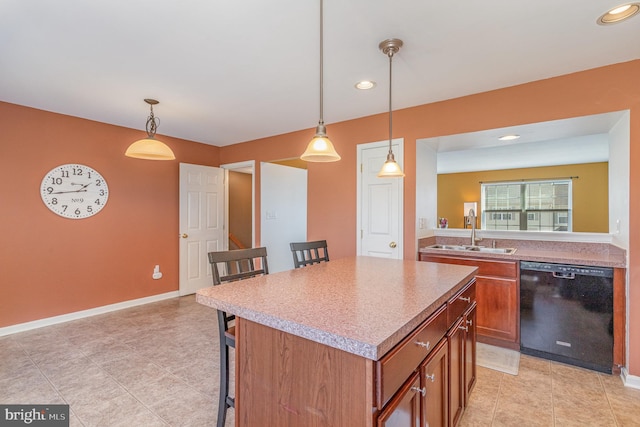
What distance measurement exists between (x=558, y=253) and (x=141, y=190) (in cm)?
489

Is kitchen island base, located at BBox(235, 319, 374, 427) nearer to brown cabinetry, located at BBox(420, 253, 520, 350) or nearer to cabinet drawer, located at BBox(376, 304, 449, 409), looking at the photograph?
cabinet drawer, located at BBox(376, 304, 449, 409)

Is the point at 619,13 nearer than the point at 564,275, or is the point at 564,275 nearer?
the point at 619,13

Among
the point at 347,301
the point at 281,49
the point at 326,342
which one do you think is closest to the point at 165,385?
the point at 347,301

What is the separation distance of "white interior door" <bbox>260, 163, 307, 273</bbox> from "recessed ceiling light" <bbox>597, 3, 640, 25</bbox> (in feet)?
12.6

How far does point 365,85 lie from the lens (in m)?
2.70

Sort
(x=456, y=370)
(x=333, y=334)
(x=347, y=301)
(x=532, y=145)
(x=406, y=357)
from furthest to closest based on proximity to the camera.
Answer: (x=532, y=145)
(x=456, y=370)
(x=347, y=301)
(x=406, y=357)
(x=333, y=334)

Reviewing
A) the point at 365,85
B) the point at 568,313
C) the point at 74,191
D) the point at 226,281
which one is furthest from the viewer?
the point at 74,191

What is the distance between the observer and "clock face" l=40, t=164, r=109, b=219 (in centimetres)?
342

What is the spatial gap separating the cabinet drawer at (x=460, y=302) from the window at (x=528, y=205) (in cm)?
605

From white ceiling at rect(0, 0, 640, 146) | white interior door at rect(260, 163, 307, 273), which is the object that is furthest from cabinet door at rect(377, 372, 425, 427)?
white interior door at rect(260, 163, 307, 273)

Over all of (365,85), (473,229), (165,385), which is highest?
(365,85)

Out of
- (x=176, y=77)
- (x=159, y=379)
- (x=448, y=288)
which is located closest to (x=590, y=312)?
(x=448, y=288)

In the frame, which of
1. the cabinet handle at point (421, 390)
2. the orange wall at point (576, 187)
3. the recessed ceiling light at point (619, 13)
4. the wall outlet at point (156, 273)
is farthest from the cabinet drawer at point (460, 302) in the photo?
the orange wall at point (576, 187)

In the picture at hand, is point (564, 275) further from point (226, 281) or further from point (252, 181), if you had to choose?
point (252, 181)
